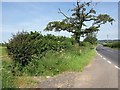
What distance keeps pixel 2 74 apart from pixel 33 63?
174 inches

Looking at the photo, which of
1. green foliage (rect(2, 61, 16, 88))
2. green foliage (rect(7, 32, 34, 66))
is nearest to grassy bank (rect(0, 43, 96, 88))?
green foliage (rect(2, 61, 16, 88))

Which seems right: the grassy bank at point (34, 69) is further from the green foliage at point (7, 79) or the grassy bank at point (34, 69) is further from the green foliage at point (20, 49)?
the green foliage at point (20, 49)

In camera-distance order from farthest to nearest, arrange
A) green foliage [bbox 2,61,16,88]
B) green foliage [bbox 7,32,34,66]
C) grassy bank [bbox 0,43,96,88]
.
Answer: green foliage [bbox 7,32,34,66], grassy bank [bbox 0,43,96,88], green foliage [bbox 2,61,16,88]

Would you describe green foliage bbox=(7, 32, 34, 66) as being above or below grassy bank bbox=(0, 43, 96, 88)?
above

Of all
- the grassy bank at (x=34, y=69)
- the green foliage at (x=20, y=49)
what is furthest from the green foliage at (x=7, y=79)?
the green foliage at (x=20, y=49)

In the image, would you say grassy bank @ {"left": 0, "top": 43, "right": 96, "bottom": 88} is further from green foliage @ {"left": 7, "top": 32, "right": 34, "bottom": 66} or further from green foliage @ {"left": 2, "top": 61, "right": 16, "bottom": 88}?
green foliage @ {"left": 7, "top": 32, "right": 34, "bottom": 66}

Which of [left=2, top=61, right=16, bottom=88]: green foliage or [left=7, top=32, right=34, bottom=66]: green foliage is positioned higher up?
[left=7, top=32, right=34, bottom=66]: green foliage

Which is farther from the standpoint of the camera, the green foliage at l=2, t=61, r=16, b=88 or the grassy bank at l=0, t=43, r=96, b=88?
the grassy bank at l=0, t=43, r=96, b=88

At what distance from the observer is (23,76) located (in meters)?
14.1

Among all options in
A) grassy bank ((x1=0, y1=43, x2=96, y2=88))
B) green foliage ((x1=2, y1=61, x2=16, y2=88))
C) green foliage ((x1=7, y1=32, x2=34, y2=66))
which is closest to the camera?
green foliage ((x1=2, y1=61, x2=16, y2=88))

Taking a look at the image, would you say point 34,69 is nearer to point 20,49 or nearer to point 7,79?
point 20,49

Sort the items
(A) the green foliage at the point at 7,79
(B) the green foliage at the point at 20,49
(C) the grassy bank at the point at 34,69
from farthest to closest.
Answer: (B) the green foliage at the point at 20,49 < (C) the grassy bank at the point at 34,69 < (A) the green foliage at the point at 7,79

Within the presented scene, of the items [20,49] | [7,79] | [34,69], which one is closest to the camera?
[7,79]

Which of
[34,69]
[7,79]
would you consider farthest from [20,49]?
[7,79]
